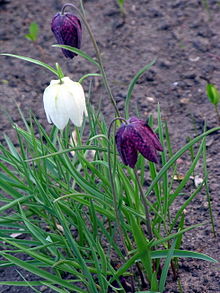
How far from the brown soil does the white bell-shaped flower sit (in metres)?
0.73

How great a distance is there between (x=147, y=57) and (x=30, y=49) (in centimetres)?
64

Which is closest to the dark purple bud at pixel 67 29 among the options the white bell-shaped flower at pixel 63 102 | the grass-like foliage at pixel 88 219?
the white bell-shaped flower at pixel 63 102

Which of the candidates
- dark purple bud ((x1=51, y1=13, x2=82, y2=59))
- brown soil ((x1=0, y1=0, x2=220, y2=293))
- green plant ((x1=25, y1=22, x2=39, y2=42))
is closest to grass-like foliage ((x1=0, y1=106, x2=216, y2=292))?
dark purple bud ((x1=51, y1=13, x2=82, y2=59))

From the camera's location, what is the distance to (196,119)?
93.0 inches

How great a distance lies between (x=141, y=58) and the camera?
2.78 meters

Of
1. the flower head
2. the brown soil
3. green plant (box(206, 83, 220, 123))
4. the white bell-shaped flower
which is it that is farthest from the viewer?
the brown soil

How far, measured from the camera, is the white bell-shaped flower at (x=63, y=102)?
56.0 inches

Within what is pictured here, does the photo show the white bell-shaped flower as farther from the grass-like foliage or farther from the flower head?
the flower head

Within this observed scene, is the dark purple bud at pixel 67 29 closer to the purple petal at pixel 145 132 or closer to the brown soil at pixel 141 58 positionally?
the purple petal at pixel 145 132

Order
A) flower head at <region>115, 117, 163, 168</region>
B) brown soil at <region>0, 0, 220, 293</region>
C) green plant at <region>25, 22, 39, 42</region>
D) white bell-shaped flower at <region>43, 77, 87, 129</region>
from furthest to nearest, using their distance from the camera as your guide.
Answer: green plant at <region>25, 22, 39, 42</region> → brown soil at <region>0, 0, 220, 293</region> → white bell-shaped flower at <region>43, 77, 87, 129</region> → flower head at <region>115, 117, 163, 168</region>

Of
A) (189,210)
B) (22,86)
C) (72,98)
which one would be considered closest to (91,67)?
(22,86)

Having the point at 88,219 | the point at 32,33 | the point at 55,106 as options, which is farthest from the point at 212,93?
the point at 32,33

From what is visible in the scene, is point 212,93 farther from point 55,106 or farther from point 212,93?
point 55,106

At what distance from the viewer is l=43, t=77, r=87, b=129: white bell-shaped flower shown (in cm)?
142
